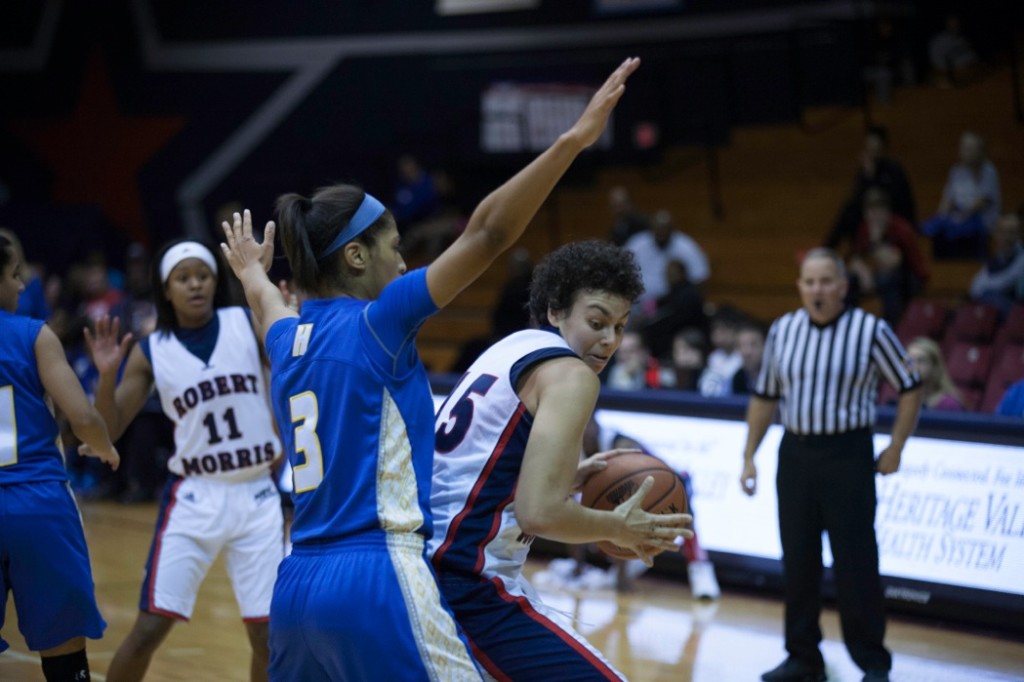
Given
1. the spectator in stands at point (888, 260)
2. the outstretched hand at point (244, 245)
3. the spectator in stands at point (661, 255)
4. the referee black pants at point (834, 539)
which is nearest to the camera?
the outstretched hand at point (244, 245)

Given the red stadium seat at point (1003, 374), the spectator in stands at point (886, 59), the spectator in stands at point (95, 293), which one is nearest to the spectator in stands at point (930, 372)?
the red stadium seat at point (1003, 374)

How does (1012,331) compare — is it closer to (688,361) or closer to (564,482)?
(688,361)

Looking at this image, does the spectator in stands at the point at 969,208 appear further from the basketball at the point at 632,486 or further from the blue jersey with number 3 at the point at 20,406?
the blue jersey with number 3 at the point at 20,406

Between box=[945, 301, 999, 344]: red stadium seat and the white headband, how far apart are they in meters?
6.85

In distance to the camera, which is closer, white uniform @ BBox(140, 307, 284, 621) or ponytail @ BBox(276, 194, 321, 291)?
ponytail @ BBox(276, 194, 321, 291)

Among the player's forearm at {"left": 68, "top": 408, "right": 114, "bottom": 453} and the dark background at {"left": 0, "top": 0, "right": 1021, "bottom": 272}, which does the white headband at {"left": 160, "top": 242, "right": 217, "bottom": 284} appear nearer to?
the player's forearm at {"left": 68, "top": 408, "right": 114, "bottom": 453}

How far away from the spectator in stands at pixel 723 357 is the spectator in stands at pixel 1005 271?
6.93 feet

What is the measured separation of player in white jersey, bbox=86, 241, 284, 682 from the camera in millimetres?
5328

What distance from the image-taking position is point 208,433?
5469 mm

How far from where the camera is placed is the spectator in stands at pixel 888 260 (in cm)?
1130

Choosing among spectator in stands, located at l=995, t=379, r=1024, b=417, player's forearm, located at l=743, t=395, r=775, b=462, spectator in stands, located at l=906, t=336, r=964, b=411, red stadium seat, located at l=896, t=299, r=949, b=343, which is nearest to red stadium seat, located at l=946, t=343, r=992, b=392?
red stadium seat, located at l=896, t=299, r=949, b=343

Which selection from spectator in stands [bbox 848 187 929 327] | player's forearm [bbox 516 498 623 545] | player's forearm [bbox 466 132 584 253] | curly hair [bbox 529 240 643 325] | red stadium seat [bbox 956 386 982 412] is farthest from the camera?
spectator in stands [bbox 848 187 929 327]

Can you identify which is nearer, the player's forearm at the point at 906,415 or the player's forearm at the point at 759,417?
the player's forearm at the point at 906,415

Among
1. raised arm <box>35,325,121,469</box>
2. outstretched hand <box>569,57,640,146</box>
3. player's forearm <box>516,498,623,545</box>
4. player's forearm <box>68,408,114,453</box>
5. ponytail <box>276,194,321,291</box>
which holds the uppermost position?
outstretched hand <box>569,57,640,146</box>
